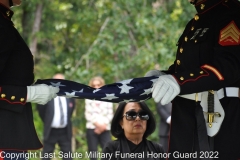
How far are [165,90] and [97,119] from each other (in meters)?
6.30

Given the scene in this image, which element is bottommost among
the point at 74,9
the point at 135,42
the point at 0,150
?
the point at 0,150

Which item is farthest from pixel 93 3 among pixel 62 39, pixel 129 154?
pixel 129 154

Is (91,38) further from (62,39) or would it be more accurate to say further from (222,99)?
(222,99)

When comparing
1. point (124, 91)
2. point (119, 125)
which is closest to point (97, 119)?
point (119, 125)

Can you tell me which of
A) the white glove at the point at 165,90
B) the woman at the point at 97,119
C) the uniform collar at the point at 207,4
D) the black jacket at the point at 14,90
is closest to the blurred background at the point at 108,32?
the woman at the point at 97,119

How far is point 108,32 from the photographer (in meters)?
12.0

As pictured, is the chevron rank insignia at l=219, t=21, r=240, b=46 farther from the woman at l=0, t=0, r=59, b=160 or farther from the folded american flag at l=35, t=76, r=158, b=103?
the woman at l=0, t=0, r=59, b=160

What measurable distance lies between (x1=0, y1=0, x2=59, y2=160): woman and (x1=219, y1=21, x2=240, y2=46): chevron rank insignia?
1.16m

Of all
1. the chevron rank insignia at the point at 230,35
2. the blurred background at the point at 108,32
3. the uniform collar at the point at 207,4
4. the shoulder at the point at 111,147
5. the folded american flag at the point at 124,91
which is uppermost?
the blurred background at the point at 108,32

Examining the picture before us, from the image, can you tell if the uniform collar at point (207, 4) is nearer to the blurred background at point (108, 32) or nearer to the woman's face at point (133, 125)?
the woman's face at point (133, 125)

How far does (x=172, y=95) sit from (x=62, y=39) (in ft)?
34.1

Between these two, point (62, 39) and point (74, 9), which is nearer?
point (74, 9)

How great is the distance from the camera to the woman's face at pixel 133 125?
5.80 m

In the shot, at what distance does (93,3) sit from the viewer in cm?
1296
